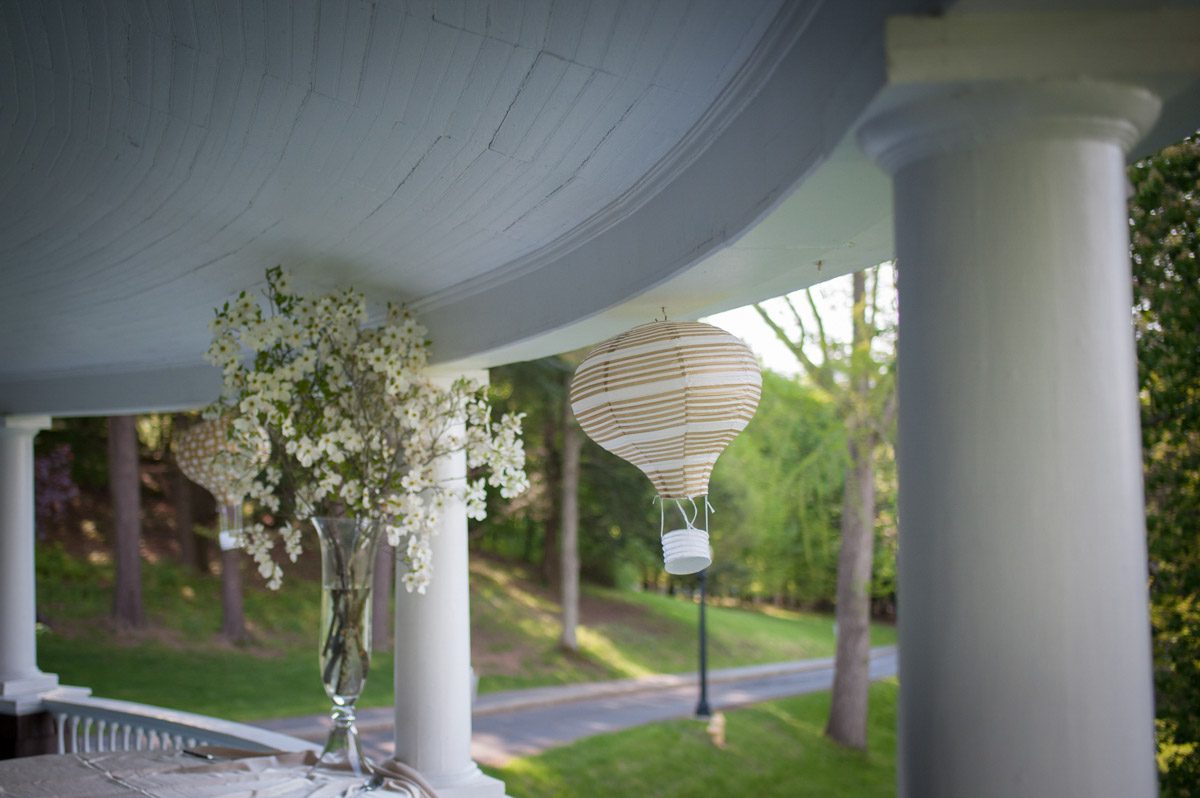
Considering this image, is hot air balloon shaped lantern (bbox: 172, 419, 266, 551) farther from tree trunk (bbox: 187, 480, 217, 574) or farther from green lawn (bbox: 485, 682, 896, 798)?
tree trunk (bbox: 187, 480, 217, 574)

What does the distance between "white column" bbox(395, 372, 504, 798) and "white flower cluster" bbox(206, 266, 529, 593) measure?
269mm

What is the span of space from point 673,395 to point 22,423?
5.08 m

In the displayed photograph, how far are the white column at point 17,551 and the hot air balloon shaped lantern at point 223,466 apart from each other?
1.98 metres

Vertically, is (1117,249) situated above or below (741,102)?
below

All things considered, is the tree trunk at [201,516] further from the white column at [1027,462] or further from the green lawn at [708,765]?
the white column at [1027,462]

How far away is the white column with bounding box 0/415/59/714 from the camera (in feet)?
19.5

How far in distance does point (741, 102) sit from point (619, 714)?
1059 centimetres

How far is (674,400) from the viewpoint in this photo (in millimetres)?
2496

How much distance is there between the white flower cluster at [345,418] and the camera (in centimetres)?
329

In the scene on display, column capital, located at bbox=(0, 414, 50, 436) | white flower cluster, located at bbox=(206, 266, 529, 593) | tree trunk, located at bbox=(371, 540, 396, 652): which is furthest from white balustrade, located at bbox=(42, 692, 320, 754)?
tree trunk, located at bbox=(371, 540, 396, 652)

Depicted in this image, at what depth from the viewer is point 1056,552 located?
132cm

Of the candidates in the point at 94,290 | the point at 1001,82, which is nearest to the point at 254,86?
the point at 1001,82

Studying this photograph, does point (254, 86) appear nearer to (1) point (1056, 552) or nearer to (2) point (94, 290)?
(1) point (1056, 552)

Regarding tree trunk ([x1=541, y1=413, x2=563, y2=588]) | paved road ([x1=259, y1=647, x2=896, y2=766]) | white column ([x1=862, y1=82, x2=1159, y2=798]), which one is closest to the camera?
white column ([x1=862, y1=82, x2=1159, y2=798])
